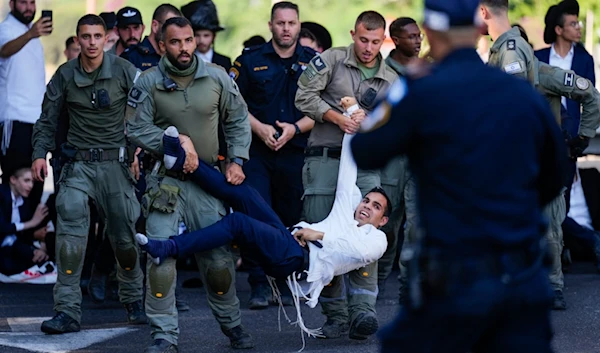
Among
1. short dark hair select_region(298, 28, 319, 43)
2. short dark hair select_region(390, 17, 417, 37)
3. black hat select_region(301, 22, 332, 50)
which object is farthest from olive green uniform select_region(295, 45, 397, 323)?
black hat select_region(301, 22, 332, 50)

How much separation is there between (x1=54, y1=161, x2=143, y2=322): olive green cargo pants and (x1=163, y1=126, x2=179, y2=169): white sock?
119 centimetres

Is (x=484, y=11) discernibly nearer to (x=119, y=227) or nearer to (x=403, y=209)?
(x=403, y=209)

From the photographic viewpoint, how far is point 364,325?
7.16 m

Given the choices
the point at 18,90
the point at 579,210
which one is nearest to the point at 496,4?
the point at 579,210

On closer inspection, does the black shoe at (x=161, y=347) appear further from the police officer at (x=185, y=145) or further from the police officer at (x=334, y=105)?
the police officer at (x=334, y=105)

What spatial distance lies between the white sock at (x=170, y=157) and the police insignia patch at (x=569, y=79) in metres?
3.07

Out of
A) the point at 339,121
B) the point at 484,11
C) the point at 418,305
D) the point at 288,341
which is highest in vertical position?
the point at 484,11

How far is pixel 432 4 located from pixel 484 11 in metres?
3.89

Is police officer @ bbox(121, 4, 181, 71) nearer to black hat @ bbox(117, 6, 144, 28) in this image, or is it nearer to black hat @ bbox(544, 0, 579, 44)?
black hat @ bbox(117, 6, 144, 28)

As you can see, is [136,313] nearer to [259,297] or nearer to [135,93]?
[259,297]

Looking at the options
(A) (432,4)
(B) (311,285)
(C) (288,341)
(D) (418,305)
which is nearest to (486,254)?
(D) (418,305)

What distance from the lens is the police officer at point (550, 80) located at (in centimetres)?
770

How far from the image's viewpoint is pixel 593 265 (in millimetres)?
10727

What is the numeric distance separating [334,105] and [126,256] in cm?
187
